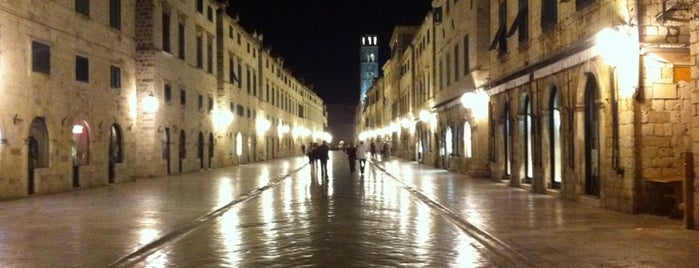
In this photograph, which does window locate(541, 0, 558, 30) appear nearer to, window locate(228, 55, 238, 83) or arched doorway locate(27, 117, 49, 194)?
arched doorway locate(27, 117, 49, 194)

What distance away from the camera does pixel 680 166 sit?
14398 mm

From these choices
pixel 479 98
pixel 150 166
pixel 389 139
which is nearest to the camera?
pixel 479 98

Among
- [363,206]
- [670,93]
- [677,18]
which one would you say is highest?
[677,18]

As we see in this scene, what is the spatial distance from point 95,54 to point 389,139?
184ft

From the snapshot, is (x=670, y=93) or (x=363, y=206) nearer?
(x=670, y=93)

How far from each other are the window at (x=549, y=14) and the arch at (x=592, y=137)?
2.85 meters

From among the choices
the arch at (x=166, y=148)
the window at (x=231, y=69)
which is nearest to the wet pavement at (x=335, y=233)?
the arch at (x=166, y=148)

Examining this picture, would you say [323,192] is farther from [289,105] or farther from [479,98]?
[289,105]

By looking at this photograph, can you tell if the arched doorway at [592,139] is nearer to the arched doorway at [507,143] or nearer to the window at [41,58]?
the arched doorway at [507,143]

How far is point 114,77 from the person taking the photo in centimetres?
2753

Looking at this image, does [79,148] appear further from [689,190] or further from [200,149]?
[689,190]

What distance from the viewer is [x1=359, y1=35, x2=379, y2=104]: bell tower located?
13300 cm

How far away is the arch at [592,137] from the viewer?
16891 millimetres

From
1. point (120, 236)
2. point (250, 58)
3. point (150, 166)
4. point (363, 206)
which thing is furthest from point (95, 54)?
point (250, 58)
